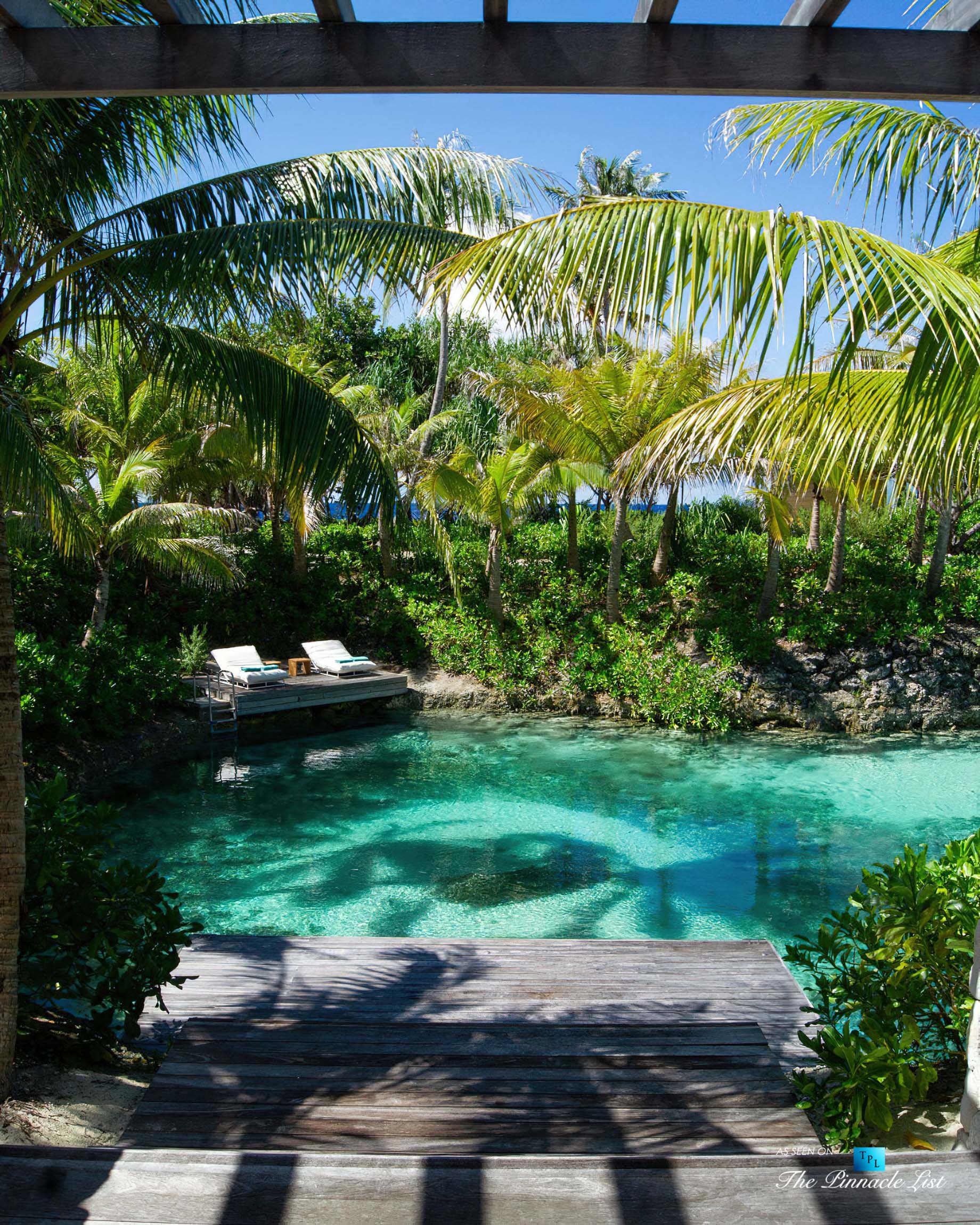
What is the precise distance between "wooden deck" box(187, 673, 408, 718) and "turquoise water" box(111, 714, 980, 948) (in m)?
0.68

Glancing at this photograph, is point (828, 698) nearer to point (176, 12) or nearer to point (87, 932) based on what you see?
point (87, 932)

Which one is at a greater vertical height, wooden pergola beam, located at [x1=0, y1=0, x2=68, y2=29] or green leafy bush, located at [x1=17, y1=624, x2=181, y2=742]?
wooden pergola beam, located at [x1=0, y1=0, x2=68, y2=29]

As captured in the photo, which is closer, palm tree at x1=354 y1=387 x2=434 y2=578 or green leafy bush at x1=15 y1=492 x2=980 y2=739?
green leafy bush at x1=15 y1=492 x2=980 y2=739

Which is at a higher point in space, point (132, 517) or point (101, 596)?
point (132, 517)

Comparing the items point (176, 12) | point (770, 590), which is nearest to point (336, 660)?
point (770, 590)

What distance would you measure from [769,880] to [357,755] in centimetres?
630

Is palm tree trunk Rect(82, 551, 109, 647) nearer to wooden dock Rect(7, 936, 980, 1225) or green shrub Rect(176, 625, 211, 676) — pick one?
green shrub Rect(176, 625, 211, 676)

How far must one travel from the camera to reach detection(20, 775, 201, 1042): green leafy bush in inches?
156

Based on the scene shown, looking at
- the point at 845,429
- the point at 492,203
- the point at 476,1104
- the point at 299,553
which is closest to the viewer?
the point at 476,1104

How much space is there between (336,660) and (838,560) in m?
9.08

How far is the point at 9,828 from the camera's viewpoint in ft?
11.7

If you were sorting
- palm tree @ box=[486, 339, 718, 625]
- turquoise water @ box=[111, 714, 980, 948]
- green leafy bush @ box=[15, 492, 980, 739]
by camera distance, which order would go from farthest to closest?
1. green leafy bush @ box=[15, 492, 980, 739]
2. palm tree @ box=[486, 339, 718, 625]
3. turquoise water @ box=[111, 714, 980, 948]

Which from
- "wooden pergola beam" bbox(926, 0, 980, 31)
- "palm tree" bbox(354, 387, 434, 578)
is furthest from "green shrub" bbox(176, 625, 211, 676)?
"wooden pergola beam" bbox(926, 0, 980, 31)

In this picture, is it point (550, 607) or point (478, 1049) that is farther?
point (550, 607)
